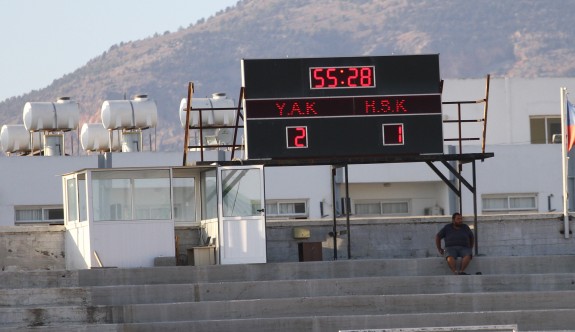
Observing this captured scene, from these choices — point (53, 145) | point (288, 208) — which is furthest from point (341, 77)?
point (53, 145)

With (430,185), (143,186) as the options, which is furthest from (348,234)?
(430,185)

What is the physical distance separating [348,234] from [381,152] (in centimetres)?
170

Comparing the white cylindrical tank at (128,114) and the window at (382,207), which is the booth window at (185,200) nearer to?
the white cylindrical tank at (128,114)

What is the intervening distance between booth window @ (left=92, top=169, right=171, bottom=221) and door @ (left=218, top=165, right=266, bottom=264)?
1.14 m

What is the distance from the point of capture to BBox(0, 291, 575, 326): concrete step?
25422mm

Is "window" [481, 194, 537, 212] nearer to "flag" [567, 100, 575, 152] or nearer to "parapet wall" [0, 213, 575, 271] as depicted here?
"flag" [567, 100, 575, 152]

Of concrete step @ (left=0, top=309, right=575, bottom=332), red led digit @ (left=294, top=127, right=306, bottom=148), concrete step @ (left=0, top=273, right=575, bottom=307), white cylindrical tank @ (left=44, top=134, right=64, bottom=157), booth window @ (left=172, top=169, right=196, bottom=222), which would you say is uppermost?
white cylindrical tank @ (left=44, top=134, right=64, bottom=157)

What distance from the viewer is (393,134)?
2986 cm

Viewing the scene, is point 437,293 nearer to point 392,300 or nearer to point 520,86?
point 392,300

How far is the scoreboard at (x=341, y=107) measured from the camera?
2947 centimetres

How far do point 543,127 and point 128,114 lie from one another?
1470cm

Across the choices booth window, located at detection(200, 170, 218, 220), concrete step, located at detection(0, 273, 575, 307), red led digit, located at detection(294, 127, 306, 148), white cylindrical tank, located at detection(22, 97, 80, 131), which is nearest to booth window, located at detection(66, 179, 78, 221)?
booth window, located at detection(200, 170, 218, 220)

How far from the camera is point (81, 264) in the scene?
1165 inches

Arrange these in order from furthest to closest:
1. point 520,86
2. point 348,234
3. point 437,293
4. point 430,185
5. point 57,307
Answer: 1. point 520,86
2. point 430,185
3. point 348,234
4. point 437,293
5. point 57,307
